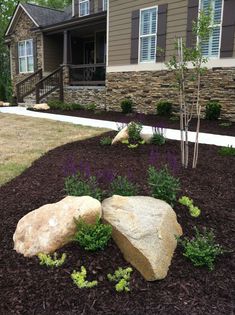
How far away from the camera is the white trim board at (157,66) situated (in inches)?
356

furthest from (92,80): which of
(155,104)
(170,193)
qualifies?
(170,193)

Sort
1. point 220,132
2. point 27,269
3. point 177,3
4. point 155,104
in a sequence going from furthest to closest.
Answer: point 155,104 → point 177,3 → point 220,132 → point 27,269

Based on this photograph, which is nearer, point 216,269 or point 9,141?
point 216,269

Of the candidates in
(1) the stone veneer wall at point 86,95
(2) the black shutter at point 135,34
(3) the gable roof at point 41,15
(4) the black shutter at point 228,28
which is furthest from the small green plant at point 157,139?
(3) the gable roof at point 41,15

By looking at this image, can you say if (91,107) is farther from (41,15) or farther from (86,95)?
(41,15)

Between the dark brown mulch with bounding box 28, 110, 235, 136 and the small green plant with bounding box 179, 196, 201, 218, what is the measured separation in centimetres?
488

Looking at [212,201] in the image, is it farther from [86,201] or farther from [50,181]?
[50,181]

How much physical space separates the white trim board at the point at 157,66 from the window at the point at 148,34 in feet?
0.77

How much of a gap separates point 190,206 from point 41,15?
17759 mm

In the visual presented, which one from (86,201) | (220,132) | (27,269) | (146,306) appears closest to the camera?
(146,306)

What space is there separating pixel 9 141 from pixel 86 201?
505cm

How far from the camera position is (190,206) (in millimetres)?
3215

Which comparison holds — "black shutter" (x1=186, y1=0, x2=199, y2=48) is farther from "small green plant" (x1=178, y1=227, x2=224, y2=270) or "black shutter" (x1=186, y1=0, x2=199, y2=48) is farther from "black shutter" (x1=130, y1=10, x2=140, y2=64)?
"small green plant" (x1=178, y1=227, x2=224, y2=270)

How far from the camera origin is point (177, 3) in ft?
32.8
